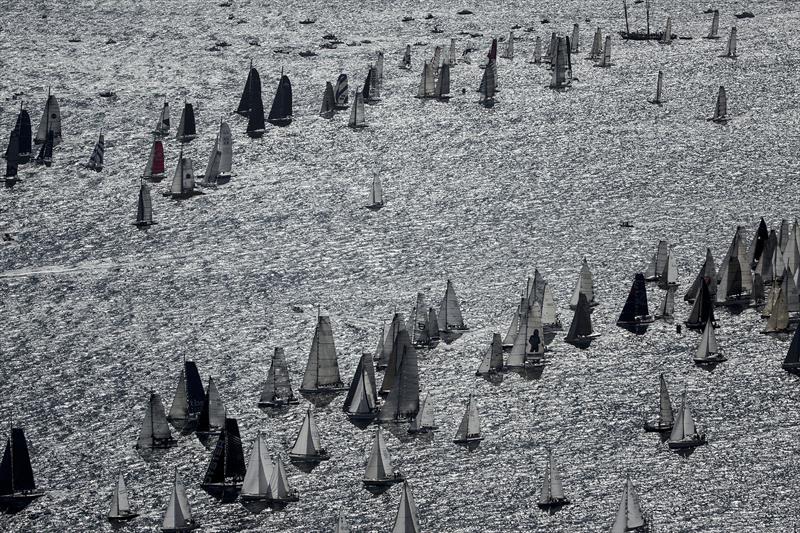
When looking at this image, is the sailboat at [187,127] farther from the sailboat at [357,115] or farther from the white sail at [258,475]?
the white sail at [258,475]

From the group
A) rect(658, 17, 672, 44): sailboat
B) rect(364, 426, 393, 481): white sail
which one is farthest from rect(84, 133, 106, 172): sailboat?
rect(364, 426, 393, 481): white sail

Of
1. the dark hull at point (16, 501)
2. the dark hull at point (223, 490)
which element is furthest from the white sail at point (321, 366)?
the dark hull at point (16, 501)

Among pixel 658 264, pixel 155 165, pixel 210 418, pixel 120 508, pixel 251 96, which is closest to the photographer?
pixel 120 508

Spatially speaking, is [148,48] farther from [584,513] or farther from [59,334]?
[584,513]

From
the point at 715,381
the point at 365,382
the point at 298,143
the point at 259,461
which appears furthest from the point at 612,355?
the point at 298,143

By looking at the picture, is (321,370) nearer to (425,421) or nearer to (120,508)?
(425,421)

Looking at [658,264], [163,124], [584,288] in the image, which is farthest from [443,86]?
[584,288]
